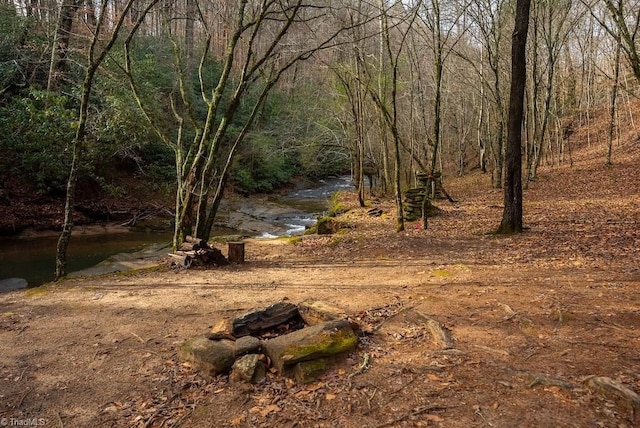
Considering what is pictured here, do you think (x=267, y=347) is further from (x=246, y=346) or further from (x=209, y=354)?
(x=209, y=354)

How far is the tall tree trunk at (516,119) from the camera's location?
29.7 feet

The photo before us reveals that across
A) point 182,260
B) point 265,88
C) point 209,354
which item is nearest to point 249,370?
point 209,354

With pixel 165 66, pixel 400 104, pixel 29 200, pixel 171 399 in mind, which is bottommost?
pixel 171 399

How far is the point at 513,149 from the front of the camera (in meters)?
9.39

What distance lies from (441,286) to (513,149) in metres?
4.72

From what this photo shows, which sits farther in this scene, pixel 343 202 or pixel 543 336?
pixel 343 202

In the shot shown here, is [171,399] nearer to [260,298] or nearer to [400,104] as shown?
[260,298]

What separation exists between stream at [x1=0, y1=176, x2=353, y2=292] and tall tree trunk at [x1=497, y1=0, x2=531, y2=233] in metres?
10.2

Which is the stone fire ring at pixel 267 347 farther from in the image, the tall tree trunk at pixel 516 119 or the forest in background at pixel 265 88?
the tall tree trunk at pixel 516 119

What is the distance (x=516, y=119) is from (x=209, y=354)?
832cm

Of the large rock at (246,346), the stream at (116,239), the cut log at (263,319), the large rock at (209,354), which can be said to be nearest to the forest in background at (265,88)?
the stream at (116,239)

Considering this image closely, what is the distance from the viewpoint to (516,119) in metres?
9.30

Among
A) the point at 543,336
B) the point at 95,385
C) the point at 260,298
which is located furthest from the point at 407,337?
the point at 95,385

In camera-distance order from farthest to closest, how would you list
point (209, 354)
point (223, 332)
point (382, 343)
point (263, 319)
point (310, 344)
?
1. point (263, 319)
2. point (223, 332)
3. point (382, 343)
4. point (209, 354)
5. point (310, 344)
